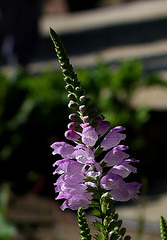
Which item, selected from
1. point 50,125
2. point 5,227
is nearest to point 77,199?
point 5,227

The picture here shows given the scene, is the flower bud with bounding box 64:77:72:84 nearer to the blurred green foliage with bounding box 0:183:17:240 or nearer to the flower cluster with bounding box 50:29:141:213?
the flower cluster with bounding box 50:29:141:213

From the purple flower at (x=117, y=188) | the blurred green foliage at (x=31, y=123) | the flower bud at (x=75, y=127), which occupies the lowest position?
the purple flower at (x=117, y=188)

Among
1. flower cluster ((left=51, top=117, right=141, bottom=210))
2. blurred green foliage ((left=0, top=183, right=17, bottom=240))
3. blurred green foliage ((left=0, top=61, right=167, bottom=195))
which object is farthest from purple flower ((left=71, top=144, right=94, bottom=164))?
blurred green foliage ((left=0, top=61, right=167, bottom=195))

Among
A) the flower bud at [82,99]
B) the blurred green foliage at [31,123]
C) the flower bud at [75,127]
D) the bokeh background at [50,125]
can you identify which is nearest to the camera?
the flower bud at [82,99]

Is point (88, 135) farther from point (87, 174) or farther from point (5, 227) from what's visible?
point (5, 227)

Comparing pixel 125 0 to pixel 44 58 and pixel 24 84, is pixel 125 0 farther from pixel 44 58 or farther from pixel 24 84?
pixel 24 84

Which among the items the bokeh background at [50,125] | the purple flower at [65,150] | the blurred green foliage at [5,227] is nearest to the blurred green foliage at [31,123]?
the bokeh background at [50,125]

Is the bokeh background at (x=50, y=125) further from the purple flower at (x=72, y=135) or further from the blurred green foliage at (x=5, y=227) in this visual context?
the purple flower at (x=72, y=135)

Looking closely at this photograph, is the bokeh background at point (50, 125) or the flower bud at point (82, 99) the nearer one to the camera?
the flower bud at point (82, 99)

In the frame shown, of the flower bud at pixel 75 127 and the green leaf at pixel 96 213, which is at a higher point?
the flower bud at pixel 75 127
